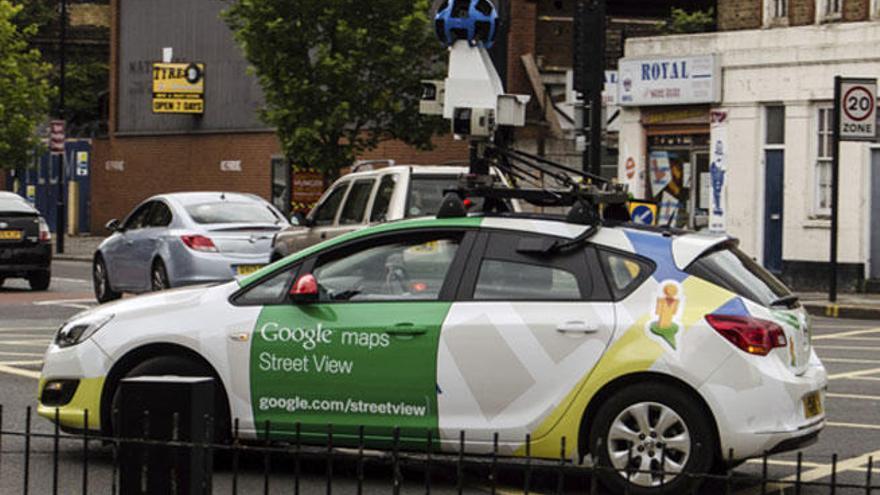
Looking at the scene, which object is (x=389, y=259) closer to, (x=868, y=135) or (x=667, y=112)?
(x=868, y=135)

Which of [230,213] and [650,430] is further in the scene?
[230,213]

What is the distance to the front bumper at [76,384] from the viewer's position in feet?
32.7

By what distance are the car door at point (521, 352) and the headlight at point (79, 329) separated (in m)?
2.07

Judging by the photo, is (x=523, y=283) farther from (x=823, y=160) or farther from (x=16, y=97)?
(x=16, y=97)

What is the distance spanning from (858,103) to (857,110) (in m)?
0.10

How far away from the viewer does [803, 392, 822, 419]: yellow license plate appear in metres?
9.10

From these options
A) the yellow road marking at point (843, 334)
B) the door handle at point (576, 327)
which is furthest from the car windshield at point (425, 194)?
the door handle at point (576, 327)

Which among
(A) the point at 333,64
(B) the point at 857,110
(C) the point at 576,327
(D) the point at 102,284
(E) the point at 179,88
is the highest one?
(E) the point at 179,88

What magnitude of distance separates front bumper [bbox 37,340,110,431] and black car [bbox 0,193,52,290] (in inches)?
715

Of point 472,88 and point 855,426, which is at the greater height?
point 472,88

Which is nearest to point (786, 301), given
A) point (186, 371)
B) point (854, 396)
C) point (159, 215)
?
point (186, 371)

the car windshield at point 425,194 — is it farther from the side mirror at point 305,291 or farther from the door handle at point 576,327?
the door handle at point 576,327

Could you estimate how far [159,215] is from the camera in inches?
907

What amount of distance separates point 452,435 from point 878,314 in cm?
1689
